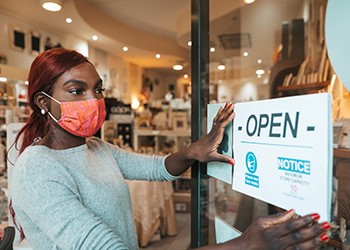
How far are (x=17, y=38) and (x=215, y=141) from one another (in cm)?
420

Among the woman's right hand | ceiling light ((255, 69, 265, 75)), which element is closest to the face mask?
the woman's right hand

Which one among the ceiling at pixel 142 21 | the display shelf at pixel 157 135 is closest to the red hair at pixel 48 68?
the ceiling at pixel 142 21

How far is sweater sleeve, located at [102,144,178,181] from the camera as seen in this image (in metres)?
1.19

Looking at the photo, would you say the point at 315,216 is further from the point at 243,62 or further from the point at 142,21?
the point at 243,62

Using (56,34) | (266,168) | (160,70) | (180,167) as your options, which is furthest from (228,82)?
(266,168)

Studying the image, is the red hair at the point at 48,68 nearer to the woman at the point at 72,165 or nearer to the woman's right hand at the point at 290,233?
the woman at the point at 72,165

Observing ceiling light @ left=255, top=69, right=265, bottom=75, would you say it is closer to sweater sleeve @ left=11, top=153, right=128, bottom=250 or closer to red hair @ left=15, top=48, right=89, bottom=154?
red hair @ left=15, top=48, right=89, bottom=154

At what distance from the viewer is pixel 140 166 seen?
1.21m

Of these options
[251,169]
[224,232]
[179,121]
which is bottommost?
[224,232]

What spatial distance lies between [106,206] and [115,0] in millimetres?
3686

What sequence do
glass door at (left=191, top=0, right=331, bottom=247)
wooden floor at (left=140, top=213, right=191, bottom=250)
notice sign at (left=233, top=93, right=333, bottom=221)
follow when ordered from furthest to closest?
1. wooden floor at (left=140, top=213, right=191, bottom=250)
2. glass door at (left=191, top=0, right=331, bottom=247)
3. notice sign at (left=233, top=93, right=333, bottom=221)

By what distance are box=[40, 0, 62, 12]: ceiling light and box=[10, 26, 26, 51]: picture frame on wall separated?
2.41 feet

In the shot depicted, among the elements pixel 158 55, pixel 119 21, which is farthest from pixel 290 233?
pixel 158 55

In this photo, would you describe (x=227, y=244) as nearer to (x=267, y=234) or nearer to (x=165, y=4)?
(x=267, y=234)
